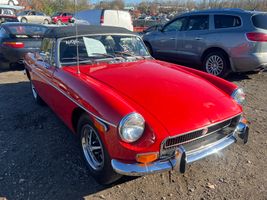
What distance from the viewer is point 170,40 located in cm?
849

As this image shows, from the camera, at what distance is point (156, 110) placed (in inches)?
108

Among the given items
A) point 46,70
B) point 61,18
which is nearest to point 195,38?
point 46,70

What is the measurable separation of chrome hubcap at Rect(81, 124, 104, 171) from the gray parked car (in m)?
5.05

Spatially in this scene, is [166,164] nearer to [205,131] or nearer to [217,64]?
[205,131]

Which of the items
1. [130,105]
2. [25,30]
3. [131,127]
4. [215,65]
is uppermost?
[25,30]

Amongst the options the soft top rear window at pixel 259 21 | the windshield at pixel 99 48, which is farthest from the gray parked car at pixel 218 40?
the windshield at pixel 99 48

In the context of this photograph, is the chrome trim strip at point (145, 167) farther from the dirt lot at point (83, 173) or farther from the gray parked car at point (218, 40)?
the gray parked car at point (218, 40)

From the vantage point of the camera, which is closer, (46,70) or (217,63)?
(46,70)

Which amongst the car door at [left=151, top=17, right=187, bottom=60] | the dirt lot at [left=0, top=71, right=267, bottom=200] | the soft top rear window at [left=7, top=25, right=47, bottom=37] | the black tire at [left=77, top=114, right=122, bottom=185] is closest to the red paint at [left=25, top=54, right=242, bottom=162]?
the black tire at [left=77, top=114, right=122, bottom=185]

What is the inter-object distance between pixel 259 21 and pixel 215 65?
151 centimetres

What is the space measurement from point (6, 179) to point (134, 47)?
108 inches

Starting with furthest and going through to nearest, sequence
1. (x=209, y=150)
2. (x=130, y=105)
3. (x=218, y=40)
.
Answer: (x=218, y=40) → (x=209, y=150) → (x=130, y=105)

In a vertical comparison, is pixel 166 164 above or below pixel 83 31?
below

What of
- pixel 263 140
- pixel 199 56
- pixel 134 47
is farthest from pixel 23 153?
pixel 199 56
